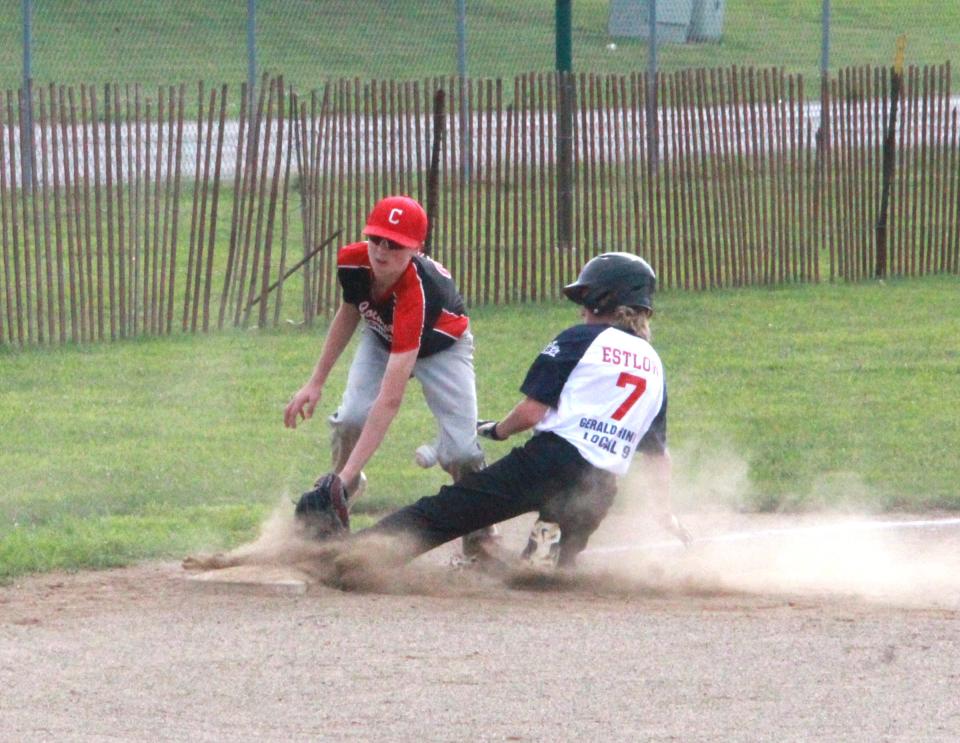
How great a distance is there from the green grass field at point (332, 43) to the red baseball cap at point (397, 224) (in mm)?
13883

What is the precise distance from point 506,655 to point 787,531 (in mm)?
2650

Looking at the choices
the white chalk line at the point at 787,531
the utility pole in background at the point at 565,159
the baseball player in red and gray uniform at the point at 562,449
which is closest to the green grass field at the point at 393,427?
the white chalk line at the point at 787,531

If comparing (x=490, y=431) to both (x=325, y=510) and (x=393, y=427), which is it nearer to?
(x=325, y=510)

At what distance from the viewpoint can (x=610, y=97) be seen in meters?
14.1

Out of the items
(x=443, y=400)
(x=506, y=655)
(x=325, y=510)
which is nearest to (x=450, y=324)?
(x=443, y=400)

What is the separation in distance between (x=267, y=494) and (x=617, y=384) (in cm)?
249

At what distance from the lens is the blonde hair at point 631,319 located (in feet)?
21.2

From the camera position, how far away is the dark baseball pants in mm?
6215

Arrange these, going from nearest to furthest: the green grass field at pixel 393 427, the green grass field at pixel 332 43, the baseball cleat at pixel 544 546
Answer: the baseball cleat at pixel 544 546 → the green grass field at pixel 393 427 → the green grass field at pixel 332 43

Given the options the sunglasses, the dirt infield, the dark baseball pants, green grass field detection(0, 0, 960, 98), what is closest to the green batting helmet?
the dark baseball pants

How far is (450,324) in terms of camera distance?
256 inches

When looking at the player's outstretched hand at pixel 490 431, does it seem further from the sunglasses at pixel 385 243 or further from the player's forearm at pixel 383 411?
the sunglasses at pixel 385 243

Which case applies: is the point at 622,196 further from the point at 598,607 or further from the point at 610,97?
the point at 598,607

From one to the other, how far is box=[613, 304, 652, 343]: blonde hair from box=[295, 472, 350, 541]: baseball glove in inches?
52.5
